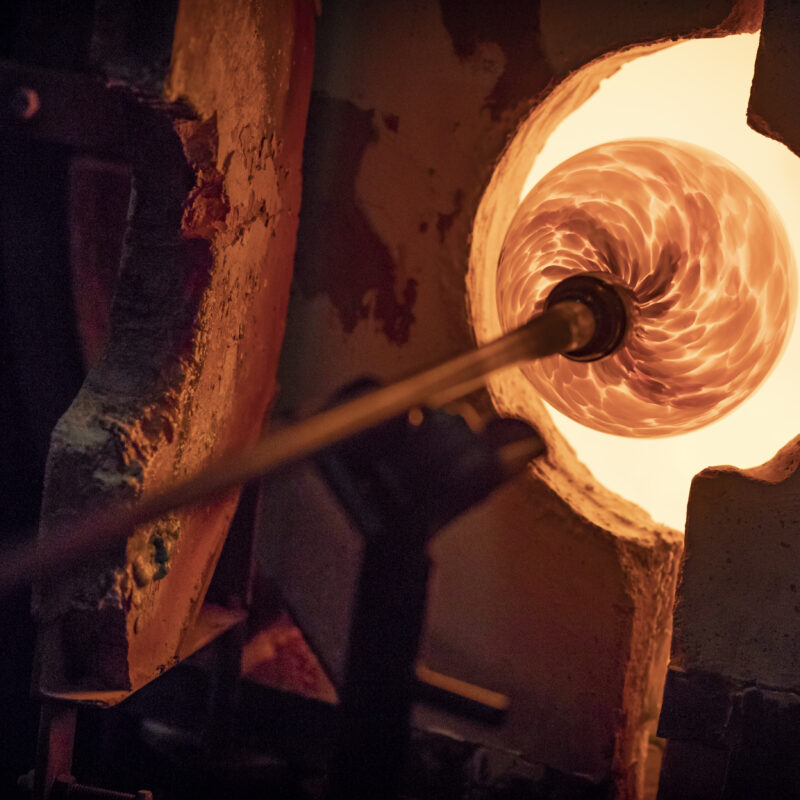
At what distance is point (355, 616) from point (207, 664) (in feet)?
3.22

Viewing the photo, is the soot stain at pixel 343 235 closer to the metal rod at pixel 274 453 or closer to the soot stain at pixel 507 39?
the soot stain at pixel 507 39

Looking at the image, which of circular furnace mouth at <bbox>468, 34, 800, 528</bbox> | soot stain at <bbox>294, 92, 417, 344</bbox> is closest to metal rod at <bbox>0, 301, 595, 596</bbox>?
circular furnace mouth at <bbox>468, 34, 800, 528</bbox>

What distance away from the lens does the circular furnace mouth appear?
117cm

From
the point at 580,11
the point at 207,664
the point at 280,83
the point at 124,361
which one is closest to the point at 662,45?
the point at 580,11

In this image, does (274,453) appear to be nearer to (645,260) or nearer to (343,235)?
(645,260)

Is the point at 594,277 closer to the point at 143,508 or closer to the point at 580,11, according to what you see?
the point at 580,11

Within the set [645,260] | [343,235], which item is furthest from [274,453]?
[343,235]

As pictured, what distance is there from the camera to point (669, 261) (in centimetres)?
117

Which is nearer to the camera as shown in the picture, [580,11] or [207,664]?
[580,11]

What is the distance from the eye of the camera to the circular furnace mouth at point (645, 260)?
46.0 inches

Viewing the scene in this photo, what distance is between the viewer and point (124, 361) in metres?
1.16

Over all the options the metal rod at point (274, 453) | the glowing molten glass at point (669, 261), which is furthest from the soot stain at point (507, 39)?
the metal rod at point (274, 453)

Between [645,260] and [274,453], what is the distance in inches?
29.3

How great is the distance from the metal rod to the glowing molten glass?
426 millimetres
